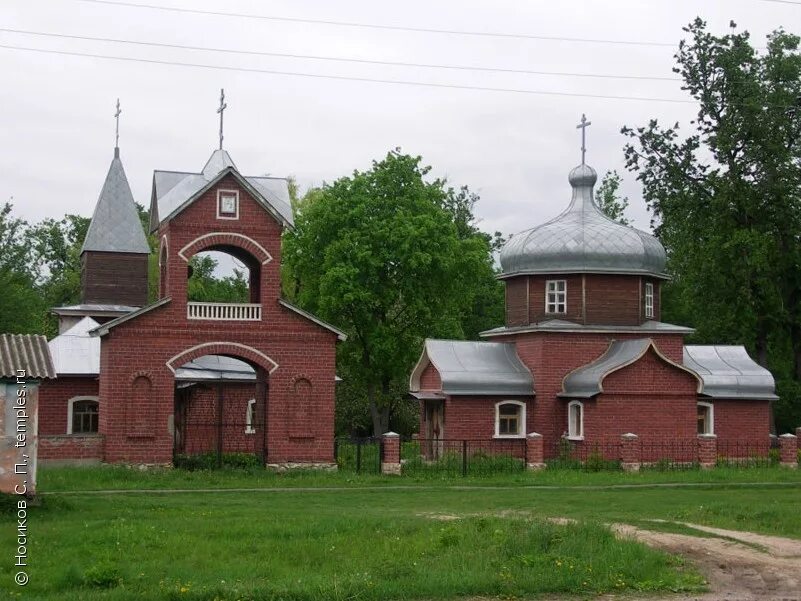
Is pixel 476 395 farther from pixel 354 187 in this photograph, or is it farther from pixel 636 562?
pixel 636 562

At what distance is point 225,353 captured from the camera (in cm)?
3023

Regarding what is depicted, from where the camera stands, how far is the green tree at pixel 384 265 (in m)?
41.9

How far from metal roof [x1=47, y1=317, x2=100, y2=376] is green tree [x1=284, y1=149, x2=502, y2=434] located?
814 cm

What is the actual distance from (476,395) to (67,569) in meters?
22.5

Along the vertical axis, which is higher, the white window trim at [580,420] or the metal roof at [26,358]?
the metal roof at [26,358]

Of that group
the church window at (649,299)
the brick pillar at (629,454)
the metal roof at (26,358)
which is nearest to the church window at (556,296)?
the church window at (649,299)

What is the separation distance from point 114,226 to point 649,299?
71.4ft

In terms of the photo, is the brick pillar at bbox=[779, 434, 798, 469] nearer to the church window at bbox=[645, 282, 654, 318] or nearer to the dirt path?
the church window at bbox=[645, 282, 654, 318]

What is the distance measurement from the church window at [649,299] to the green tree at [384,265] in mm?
7835

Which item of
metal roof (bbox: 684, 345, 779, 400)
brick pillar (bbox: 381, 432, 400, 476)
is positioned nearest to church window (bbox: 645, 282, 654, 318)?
metal roof (bbox: 684, 345, 779, 400)

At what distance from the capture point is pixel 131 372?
96.6ft

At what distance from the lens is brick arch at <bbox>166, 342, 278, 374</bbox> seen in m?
29.9

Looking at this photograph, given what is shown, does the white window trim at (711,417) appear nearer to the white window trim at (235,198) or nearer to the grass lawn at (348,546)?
the grass lawn at (348,546)

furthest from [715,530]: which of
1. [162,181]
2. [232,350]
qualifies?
[162,181]
